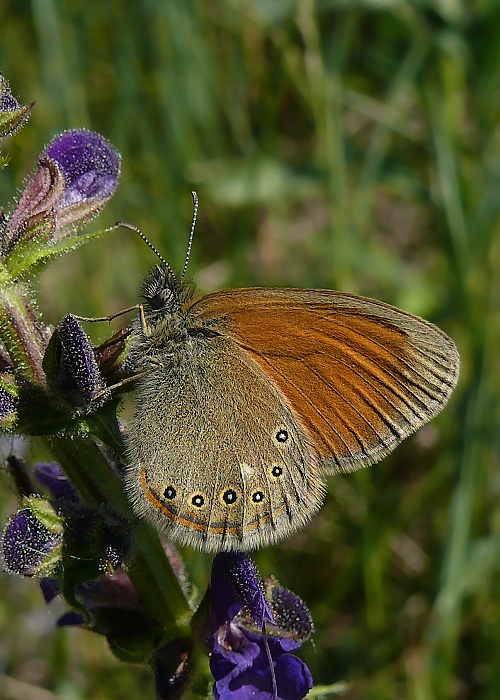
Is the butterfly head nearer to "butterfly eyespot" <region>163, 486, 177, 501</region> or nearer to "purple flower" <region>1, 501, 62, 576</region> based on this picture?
"butterfly eyespot" <region>163, 486, 177, 501</region>

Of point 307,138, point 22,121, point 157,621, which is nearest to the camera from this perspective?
point 22,121

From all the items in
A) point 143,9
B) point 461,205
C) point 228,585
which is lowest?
point 228,585

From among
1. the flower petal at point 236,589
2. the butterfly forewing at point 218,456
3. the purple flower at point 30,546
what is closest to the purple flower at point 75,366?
the butterfly forewing at point 218,456

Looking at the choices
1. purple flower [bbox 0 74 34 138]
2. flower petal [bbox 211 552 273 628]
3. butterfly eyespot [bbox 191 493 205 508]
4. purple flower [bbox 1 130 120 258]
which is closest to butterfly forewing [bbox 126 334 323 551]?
butterfly eyespot [bbox 191 493 205 508]

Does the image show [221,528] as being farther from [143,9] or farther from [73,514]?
[143,9]

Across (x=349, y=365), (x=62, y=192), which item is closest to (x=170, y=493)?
(x=349, y=365)

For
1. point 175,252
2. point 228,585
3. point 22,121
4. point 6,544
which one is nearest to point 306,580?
point 175,252

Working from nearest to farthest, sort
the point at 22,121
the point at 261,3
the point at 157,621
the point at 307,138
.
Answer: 1. the point at 22,121
2. the point at 157,621
3. the point at 261,3
4. the point at 307,138
